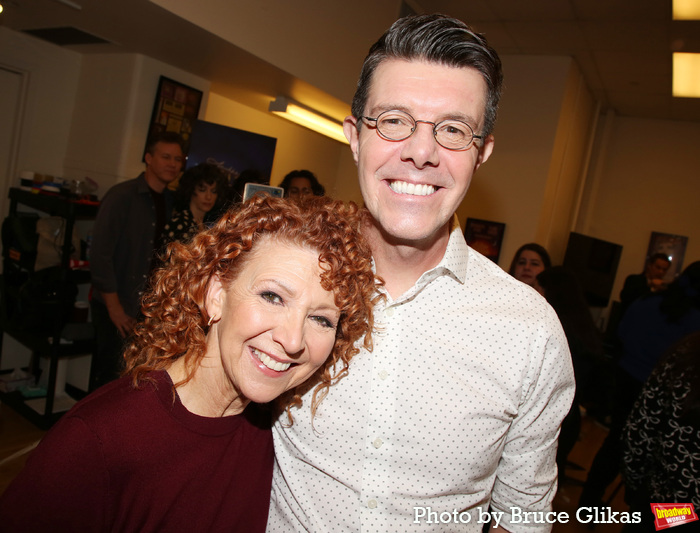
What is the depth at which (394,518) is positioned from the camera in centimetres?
127

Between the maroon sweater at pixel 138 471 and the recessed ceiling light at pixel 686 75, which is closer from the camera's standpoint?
the maroon sweater at pixel 138 471

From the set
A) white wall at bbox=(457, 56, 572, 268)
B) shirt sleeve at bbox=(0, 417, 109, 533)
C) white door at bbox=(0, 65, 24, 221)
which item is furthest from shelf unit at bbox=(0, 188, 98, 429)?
white wall at bbox=(457, 56, 572, 268)

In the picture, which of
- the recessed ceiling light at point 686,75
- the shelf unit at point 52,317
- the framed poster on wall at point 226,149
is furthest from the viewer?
the recessed ceiling light at point 686,75

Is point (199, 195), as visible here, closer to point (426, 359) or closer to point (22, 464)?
point (22, 464)

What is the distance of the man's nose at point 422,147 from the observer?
1.24m

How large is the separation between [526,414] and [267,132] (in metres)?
5.49

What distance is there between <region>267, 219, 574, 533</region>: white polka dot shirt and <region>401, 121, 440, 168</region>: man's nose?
11.1 inches

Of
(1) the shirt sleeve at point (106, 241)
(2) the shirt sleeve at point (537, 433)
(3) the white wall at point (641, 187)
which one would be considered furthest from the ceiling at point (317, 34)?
(2) the shirt sleeve at point (537, 433)

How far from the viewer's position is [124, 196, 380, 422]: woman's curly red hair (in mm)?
1203

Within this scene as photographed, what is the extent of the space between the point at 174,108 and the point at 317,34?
1.45 meters

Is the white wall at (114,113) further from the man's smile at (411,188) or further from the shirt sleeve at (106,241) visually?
the man's smile at (411,188)

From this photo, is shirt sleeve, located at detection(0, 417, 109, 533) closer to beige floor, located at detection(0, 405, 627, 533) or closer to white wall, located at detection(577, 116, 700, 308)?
beige floor, located at detection(0, 405, 627, 533)

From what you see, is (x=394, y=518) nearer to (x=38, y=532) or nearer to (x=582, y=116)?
(x=38, y=532)

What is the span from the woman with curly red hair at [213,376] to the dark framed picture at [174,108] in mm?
3380
